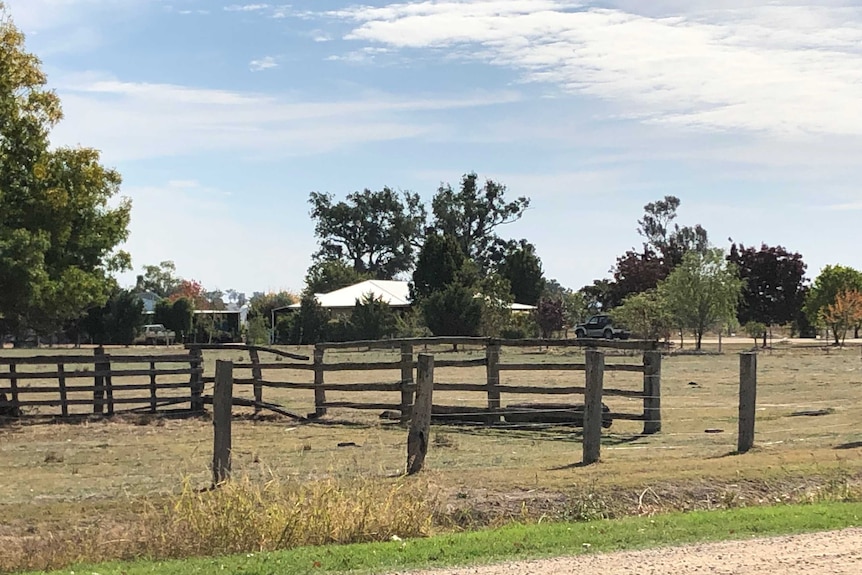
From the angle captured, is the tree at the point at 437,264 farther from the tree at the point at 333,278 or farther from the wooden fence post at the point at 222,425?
the wooden fence post at the point at 222,425

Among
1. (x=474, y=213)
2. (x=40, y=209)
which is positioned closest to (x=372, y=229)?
(x=474, y=213)

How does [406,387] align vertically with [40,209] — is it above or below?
below

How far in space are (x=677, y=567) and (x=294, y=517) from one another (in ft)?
11.3

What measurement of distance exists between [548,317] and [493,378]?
5766cm

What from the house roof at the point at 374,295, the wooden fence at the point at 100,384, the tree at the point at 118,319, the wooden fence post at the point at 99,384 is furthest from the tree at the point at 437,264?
the wooden fence post at the point at 99,384

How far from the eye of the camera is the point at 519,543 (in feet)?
27.7

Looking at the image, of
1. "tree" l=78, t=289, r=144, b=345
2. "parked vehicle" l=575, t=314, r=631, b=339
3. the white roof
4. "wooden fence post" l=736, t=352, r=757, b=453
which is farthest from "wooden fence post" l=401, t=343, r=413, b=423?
"tree" l=78, t=289, r=144, b=345

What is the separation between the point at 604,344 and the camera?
18.5m

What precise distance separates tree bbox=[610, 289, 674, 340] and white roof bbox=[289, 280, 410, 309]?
23.0m

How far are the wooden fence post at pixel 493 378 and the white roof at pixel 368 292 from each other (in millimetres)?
59819

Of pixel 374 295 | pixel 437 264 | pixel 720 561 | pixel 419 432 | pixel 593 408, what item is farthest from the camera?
pixel 374 295

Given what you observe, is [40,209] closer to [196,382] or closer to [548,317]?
[196,382]

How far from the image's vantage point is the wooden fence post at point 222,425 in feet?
35.2

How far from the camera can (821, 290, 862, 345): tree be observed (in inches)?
2510
